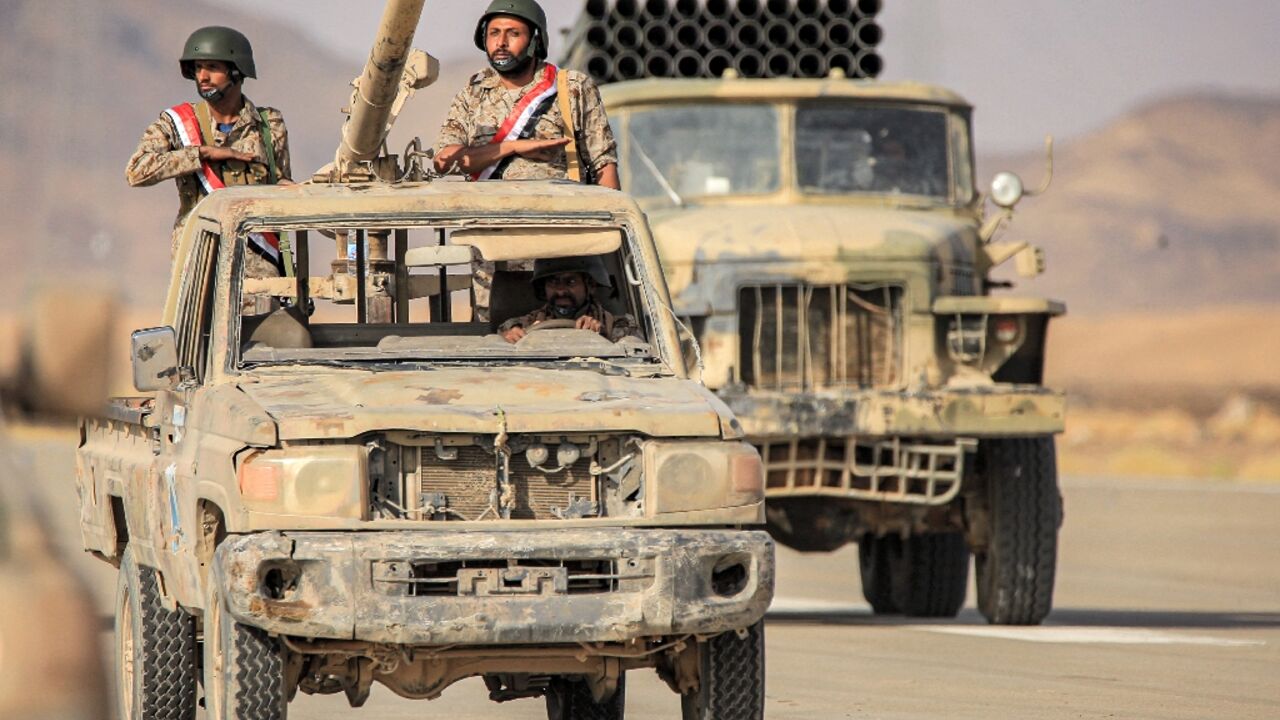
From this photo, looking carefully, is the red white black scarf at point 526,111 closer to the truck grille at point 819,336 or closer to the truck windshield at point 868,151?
the truck grille at point 819,336

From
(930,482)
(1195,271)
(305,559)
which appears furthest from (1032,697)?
(1195,271)

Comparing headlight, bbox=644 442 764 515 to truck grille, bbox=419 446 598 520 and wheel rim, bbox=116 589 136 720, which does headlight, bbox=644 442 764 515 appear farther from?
wheel rim, bbox=116 589 136 720

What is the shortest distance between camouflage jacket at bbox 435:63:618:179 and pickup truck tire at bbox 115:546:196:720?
7.90 ft

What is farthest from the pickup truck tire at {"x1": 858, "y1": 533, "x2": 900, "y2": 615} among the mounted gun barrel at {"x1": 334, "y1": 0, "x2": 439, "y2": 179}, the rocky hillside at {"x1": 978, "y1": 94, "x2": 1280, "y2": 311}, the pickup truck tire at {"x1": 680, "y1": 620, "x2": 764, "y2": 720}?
the rocky hillside at {"x1": 978, "y1": 94, "x2": 1280, "y2": 311}

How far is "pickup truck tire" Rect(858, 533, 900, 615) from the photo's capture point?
15195 millimetres

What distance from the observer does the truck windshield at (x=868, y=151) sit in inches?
568

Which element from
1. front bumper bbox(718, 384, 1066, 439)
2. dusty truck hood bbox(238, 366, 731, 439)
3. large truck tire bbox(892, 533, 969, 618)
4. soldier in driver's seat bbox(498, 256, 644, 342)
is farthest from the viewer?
large truck tire bbox(892, 533, 969, 618)

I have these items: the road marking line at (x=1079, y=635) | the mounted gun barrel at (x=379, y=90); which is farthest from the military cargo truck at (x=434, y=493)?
the road marking line at (x=1079, y=635)

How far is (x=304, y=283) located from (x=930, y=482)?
5270mm

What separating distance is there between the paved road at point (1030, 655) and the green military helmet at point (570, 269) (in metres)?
1.82

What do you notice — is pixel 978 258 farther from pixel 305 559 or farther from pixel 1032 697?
pixel 305 559

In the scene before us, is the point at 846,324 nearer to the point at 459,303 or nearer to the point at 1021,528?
the point at 1021,528

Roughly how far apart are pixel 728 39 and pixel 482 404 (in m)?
8.93

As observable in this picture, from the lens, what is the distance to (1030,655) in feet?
38.7
